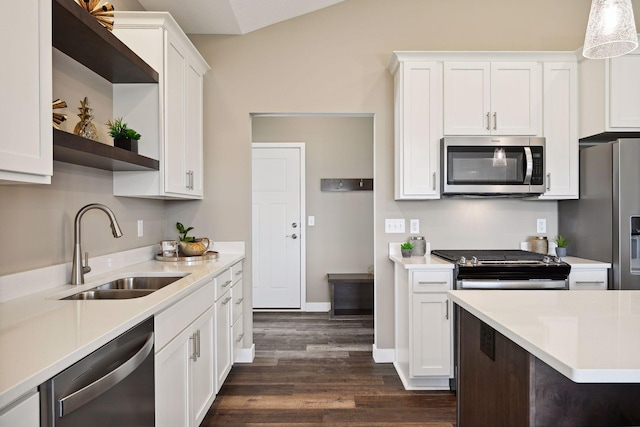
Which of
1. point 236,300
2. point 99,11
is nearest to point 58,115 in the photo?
point 99,11

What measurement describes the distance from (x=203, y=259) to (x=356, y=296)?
218 centimetres

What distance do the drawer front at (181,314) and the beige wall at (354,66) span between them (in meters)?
1.12

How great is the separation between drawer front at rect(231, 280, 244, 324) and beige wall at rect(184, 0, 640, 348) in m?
0.45

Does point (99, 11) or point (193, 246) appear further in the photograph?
point (193, 246)

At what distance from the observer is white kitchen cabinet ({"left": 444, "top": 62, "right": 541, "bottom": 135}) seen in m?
2.93

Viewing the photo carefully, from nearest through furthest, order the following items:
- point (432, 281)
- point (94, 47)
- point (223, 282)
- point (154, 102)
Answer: point (94, 47)
point (154, 102)
point (223, 282)
point (432, 281)

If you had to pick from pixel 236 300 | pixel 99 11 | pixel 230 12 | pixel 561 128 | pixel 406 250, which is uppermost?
pixel 230 12

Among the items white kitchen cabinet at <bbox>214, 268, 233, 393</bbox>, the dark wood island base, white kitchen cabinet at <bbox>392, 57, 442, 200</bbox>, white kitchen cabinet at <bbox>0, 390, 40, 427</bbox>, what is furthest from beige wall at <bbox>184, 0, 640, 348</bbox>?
white kitchen cabinet at <bbox>0, 390, 40, 427</bbox>

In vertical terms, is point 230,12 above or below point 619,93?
above

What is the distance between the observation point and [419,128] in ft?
9.70

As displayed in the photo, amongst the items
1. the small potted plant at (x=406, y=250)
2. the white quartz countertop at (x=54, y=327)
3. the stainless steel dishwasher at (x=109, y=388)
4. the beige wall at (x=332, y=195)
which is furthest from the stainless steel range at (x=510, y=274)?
the beige wall at (x=332, y=195)

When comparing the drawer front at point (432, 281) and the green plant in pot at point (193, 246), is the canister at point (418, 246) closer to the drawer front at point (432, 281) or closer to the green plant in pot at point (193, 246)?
the drawer front at point (432, 281)

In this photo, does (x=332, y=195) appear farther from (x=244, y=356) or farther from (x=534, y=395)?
(x=534, y=395)

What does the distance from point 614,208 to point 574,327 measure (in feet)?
6.08
